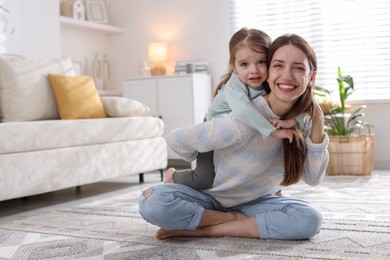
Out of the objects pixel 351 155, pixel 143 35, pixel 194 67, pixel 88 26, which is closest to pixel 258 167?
pixel 351 155

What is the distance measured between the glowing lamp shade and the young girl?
3.05 metres

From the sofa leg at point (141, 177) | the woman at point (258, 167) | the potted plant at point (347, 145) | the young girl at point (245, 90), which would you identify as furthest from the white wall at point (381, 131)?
the young girl at point (245, 90)

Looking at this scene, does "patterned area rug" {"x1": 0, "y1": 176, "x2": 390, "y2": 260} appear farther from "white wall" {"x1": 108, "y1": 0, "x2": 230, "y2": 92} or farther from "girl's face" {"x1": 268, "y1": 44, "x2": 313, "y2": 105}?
"white wall" {"x1": 108, "y1": 0, "x2": 230, "y2": 92}

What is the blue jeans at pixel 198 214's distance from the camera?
1.64 m

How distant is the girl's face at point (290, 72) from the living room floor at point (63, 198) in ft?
4.88

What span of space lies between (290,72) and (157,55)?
11.1 feet

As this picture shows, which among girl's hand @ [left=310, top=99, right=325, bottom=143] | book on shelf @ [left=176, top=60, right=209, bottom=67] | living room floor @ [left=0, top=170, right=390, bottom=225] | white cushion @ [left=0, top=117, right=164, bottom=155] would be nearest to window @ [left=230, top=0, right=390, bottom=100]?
book on shelf @ [left=176, top=60, right=209, bottom=67]

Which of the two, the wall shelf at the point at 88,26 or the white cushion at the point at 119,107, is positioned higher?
the wall shelf at the point at 88,26

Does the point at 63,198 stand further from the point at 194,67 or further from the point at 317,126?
the point at 194,67

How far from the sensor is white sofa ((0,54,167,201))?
7.96 feet

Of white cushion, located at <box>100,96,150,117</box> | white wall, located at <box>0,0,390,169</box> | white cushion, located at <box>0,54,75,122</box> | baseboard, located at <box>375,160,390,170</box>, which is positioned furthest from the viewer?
baseboard, located at <box>375,160,390,170</box>

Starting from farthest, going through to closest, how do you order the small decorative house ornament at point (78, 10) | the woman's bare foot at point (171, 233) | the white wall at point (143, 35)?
the small decorative house ornament at point (78, 10), the white wall at point (143, 35), the woman's bare foot at point (171, 233)

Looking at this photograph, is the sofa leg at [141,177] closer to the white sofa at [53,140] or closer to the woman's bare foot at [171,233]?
the white sofa at [53,140]

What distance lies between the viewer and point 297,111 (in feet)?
5.20
